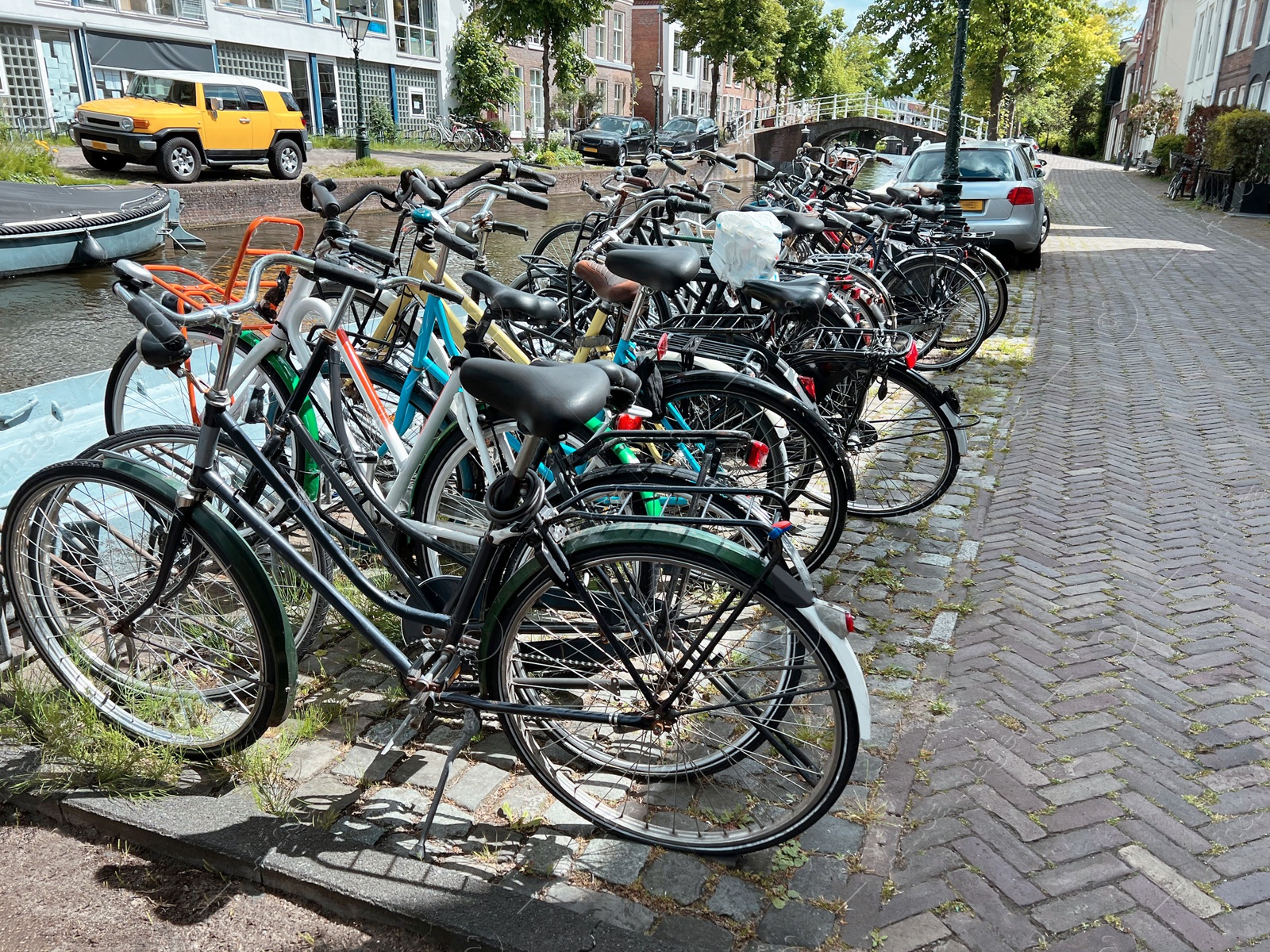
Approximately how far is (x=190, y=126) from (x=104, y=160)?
5.58 ft

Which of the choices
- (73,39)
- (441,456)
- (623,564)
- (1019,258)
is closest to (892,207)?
(441,456)

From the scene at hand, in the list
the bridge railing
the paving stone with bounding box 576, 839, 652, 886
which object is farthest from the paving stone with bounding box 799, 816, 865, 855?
the bridge railing

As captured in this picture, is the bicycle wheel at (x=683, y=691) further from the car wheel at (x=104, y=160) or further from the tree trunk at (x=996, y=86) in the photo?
the tree trunk at (x=996, y=86)

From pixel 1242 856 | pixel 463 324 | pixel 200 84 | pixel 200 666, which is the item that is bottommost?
pixel 1242 856

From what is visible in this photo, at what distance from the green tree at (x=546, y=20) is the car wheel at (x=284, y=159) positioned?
11079 millimetres

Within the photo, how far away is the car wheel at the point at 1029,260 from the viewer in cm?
1204

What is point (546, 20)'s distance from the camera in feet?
95.6

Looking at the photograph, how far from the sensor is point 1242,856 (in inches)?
93.9

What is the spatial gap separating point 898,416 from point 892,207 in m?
2.63

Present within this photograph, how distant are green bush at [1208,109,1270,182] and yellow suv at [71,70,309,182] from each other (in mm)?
19306

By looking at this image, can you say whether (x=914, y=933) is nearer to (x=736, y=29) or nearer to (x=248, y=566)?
(x=248, y=566)

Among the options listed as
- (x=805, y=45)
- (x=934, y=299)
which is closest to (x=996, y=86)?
(x=934, y=299)

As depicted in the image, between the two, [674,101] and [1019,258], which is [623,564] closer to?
[1019,258]

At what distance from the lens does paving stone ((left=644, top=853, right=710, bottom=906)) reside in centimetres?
226
